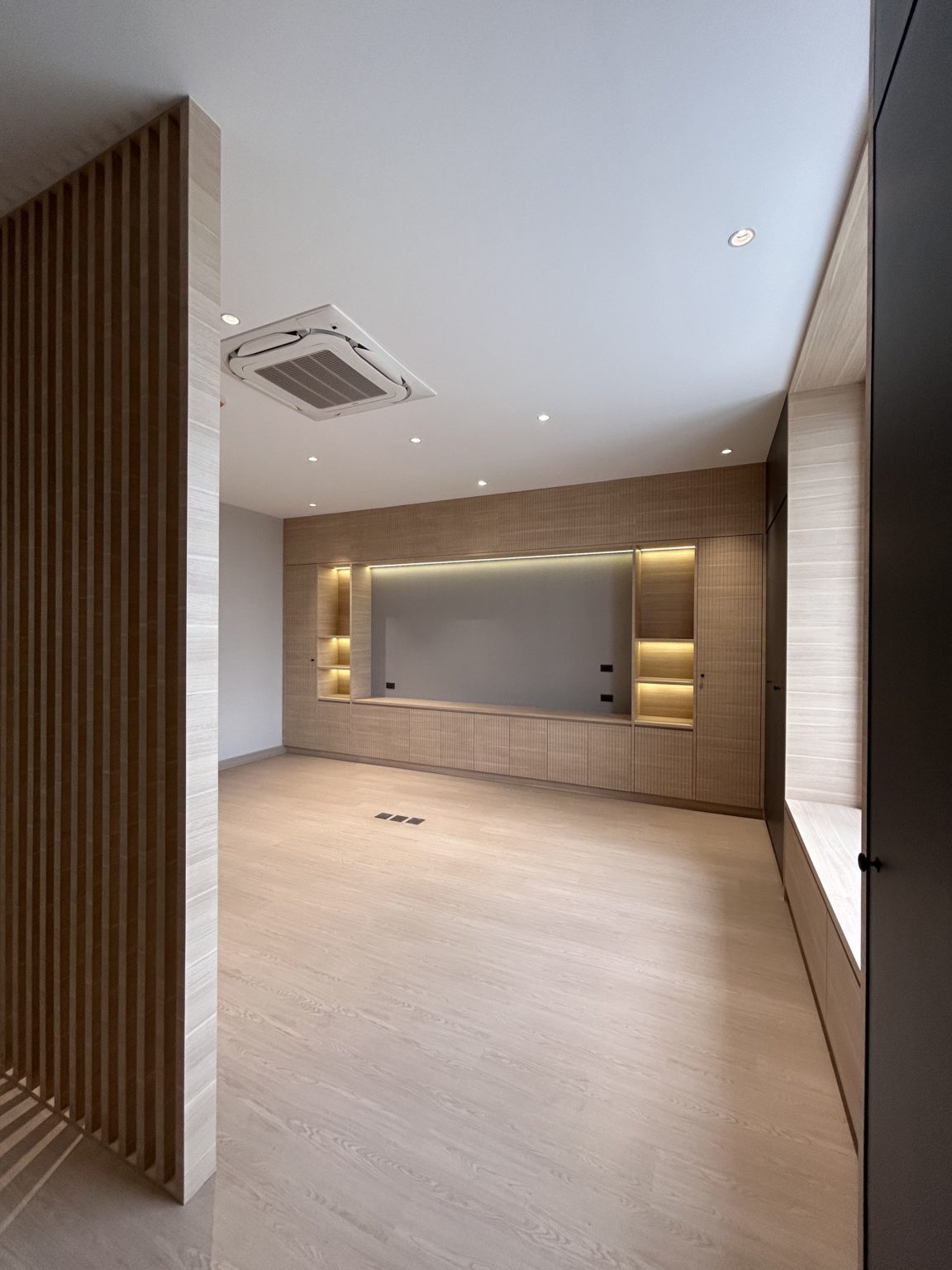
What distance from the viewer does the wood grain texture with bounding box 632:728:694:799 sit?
4605 millimetres

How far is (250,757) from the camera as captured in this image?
621 cm

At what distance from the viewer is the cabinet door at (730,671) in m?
4.32

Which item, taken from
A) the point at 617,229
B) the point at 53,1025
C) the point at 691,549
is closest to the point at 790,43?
the point at 617,229

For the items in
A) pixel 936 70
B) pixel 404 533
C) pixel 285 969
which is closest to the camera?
pixel 936 70

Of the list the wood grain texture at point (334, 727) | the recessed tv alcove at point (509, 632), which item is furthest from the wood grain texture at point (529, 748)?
the wood grain texture at point (334, 727)

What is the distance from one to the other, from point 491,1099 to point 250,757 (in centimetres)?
523

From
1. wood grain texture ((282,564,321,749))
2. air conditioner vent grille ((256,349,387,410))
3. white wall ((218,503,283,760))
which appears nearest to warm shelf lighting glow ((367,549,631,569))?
wood grain texture ((282,564,321,749))

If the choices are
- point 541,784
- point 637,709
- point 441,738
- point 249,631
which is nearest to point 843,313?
point 637,709

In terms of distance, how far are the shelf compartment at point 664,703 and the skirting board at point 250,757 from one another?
4.35 metres

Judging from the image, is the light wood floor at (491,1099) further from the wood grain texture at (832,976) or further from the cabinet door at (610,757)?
the cabinet door at (610,757)

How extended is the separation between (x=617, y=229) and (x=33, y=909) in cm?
296

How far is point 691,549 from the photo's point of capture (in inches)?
191

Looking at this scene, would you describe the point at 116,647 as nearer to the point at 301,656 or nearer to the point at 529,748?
the point at 529,748

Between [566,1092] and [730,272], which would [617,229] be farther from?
[566,1092]
